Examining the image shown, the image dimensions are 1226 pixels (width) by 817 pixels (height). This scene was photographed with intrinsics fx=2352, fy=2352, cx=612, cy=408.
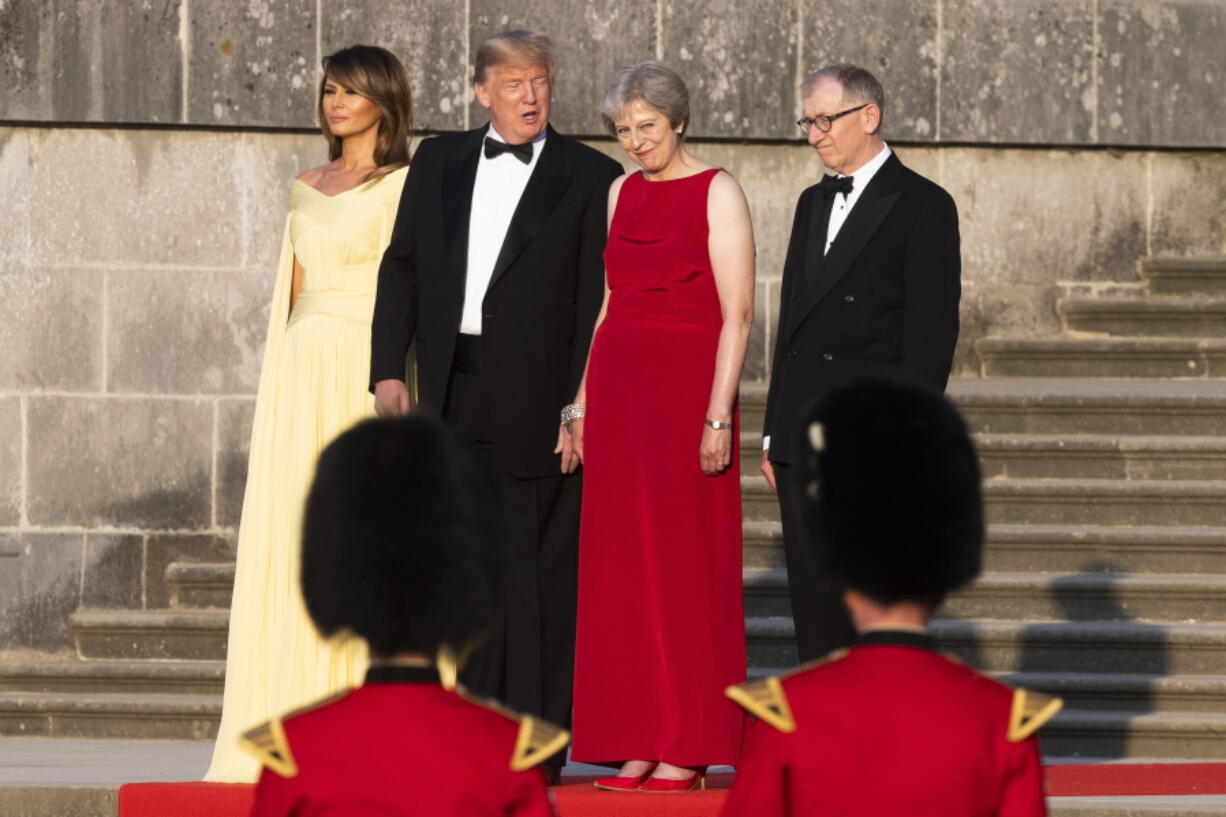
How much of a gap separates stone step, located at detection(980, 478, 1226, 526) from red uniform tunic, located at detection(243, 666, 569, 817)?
574cm

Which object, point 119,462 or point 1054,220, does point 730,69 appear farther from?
point 119,462

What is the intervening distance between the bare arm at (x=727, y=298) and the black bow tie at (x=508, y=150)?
1.73 feet

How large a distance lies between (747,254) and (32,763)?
2940 millimetres

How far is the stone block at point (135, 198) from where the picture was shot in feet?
30.8

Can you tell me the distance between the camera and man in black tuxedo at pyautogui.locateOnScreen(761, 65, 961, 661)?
5613 mm

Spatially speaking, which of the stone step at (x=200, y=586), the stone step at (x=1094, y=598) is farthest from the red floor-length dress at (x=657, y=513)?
the stone step at (x=200, y=586)

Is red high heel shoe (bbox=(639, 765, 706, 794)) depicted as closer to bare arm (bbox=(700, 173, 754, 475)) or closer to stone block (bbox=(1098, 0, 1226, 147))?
bare arm (bbox=(700, 173, 754, 475))

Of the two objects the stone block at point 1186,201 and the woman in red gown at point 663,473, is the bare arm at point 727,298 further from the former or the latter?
the stone block at point 1186,201

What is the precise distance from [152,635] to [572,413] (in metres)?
3.29

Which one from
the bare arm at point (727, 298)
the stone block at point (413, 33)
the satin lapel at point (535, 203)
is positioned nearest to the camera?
the bare arm at point (727, 298)

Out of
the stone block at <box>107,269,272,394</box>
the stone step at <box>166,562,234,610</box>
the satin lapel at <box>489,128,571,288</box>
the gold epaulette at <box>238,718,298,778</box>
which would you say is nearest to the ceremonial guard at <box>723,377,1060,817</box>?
the gold epaulette at <box>238,718,298,778</box>

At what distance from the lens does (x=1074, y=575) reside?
8.16 m

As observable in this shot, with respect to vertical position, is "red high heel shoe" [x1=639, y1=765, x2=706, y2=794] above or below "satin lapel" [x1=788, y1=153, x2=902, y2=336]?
→ below

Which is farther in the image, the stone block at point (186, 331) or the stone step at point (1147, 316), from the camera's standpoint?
the stone step at point (1147, 316)
